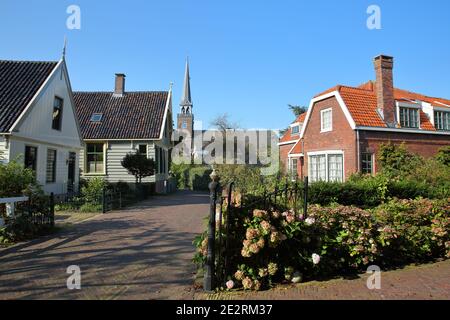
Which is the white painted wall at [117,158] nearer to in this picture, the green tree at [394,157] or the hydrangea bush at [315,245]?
the green tree at [394,157]

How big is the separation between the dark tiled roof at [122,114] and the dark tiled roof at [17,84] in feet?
22.8

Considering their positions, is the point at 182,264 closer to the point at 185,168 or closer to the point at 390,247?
the point at 390,247

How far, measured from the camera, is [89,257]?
6715 mm

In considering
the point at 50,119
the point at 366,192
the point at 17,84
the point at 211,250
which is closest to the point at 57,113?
the point at 50,119

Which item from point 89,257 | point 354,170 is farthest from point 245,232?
point 354,170

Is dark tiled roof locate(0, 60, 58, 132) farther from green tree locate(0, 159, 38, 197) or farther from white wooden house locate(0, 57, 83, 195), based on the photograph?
green tree locate(0, 159, 38, 197)

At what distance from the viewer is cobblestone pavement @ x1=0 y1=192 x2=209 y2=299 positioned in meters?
4.90

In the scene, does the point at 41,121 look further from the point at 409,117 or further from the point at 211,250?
the point at 409,117

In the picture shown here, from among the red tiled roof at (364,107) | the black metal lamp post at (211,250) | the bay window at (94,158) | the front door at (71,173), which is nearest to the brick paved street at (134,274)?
the black metal lamp post at (211,250)

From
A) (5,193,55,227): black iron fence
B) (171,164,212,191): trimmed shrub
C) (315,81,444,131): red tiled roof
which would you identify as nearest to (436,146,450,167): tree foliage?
(315,81,444,131): red tiled roof

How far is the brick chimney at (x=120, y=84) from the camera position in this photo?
85.5 ft

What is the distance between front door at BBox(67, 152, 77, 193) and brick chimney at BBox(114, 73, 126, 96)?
785 cm
